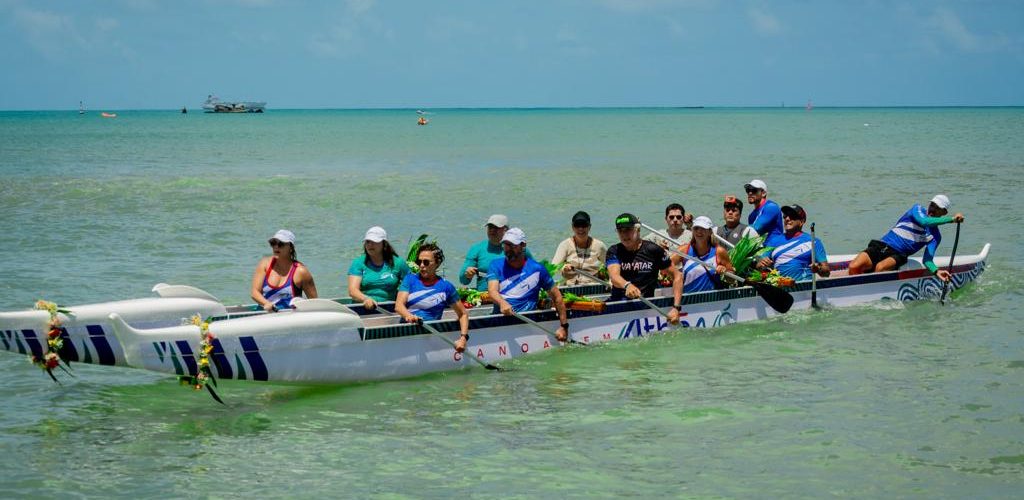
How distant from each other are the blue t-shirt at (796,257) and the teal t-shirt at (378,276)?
601cm

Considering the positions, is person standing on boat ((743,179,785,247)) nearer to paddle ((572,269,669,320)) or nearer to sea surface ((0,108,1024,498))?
sea surface ((0,108,1024,498))

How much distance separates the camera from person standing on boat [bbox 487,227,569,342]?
508 inches

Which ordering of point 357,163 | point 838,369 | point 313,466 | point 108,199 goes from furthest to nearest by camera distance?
point 357,163 < point 108,199 < point 838,369 < point 313,466

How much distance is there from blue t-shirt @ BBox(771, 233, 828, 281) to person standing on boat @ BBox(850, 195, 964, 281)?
58.9 inches

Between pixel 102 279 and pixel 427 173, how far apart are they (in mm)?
26936

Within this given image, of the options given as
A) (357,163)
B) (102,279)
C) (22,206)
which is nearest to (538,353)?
(102,279)

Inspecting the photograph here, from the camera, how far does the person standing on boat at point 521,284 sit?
42.3 feet

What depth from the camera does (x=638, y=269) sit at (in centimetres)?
1398

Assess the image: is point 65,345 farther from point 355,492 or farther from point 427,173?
point 427,173

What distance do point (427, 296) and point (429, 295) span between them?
1.1 inches

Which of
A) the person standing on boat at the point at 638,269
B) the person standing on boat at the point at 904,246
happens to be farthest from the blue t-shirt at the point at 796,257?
the person standing on boat at the point at 638,269

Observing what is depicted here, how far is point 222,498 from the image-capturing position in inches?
346

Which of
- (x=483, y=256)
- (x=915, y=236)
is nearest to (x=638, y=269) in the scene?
(x=483, y=256)

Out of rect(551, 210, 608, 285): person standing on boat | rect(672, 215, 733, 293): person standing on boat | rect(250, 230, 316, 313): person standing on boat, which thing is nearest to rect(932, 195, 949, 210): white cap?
rect(672, 215, 733, 293): person standing on boat
